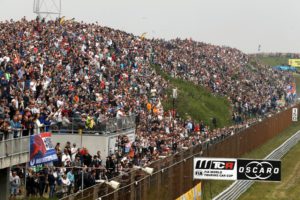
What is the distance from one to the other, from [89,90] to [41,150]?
1326 centimetres

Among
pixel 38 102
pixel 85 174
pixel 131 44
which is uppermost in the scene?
pixel 131 44

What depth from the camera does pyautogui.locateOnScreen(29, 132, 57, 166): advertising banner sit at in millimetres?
24609

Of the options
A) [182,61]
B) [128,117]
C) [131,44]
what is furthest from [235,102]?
[128,117]

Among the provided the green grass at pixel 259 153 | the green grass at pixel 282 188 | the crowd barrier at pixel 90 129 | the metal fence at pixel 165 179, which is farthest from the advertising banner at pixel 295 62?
the crowd barrier at pixel 90 129

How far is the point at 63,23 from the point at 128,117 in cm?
1319

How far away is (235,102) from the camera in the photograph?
65.8 metres

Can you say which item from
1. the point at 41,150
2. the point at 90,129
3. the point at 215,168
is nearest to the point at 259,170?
the point at 215,168

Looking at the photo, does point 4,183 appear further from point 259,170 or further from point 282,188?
point 282,188

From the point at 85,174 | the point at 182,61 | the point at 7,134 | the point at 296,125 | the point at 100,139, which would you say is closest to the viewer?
the point at 7,134

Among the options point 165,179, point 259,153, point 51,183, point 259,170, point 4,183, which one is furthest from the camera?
point 259,153

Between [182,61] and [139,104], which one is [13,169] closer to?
[139,104]

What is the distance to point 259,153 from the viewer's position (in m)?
48.4

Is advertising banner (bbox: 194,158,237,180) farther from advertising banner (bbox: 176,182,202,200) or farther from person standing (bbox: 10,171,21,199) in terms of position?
person standing (bbox: 10,171,21,199)

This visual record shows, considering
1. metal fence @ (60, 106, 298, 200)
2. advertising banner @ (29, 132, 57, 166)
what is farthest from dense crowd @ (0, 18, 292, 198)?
metal fence @ (60, 106, 298, 200)
